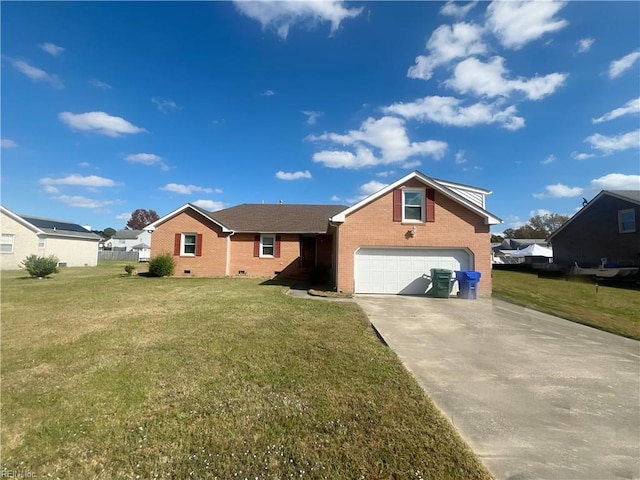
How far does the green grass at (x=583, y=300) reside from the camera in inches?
354

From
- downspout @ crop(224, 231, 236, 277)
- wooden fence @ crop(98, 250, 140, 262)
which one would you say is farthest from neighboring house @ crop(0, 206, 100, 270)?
downspout @ crop(224, 231, 236, 277)

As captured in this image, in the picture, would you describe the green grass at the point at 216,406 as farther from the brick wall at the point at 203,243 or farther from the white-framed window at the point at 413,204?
the brick wall at the point at 203,243

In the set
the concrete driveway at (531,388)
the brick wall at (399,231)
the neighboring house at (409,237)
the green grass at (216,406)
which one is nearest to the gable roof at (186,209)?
the neighboring house at (409,237)

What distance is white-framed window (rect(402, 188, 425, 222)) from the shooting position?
42.0ft

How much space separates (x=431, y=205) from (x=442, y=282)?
3.27m

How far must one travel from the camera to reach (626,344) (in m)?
6.91

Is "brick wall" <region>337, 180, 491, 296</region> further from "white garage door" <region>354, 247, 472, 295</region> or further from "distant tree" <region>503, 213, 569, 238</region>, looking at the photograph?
"distant tree" <region>503, 213, 569, 238</region>

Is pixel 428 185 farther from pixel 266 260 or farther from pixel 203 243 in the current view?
pixel 203 243

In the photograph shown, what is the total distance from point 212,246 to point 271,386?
1518cm

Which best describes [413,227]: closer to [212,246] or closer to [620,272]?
[212,246]

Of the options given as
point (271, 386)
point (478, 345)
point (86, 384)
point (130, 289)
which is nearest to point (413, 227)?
point (478, 345)

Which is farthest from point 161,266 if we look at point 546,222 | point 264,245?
point 546,222

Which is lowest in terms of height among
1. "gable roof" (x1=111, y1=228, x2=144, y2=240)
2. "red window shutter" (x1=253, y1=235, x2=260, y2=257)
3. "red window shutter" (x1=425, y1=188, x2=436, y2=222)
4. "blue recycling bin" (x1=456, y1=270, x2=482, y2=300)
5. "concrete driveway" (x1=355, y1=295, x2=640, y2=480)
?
"concrete driveway" (x1=355, y1=295, x2=640, y2=480)

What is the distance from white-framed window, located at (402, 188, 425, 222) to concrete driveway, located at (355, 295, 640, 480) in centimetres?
533
